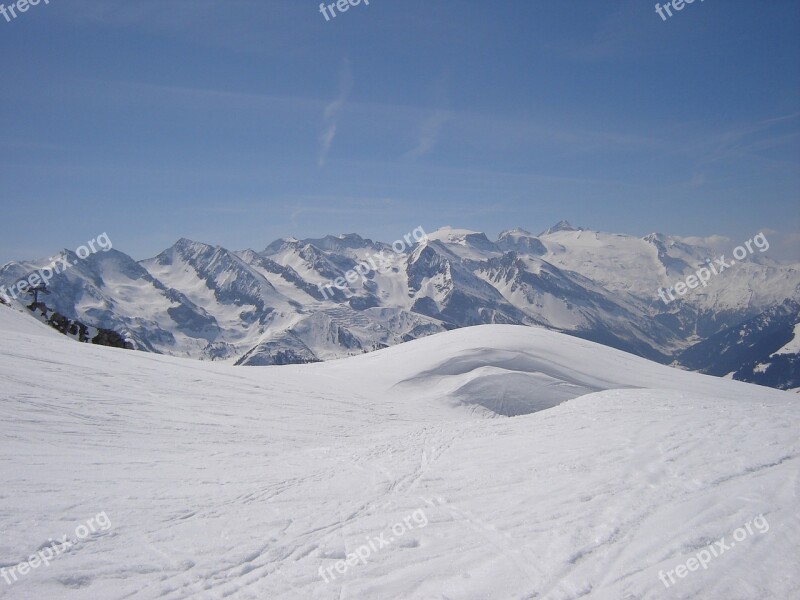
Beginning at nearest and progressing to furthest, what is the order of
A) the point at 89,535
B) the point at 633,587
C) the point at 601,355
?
the point at 633,587
the point at 89,535
the point at 601,355

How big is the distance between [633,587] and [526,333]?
132 feet

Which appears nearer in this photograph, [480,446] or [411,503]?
[411,503]

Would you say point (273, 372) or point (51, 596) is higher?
point (51, 596)

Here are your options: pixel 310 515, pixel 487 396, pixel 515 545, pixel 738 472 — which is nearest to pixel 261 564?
pixel 310 515

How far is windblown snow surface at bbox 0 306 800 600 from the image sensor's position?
27.3 feet

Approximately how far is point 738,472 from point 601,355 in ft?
115

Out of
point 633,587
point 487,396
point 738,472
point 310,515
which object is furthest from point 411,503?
point 487,396

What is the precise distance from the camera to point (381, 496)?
41.2 ft

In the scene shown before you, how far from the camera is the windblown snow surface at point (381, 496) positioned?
8312 millimetres

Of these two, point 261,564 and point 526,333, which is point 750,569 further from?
point 526,333

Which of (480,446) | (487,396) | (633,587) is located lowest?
(487,396)

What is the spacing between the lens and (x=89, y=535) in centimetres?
985

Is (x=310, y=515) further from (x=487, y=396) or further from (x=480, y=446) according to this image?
→ (x=487, y=396)

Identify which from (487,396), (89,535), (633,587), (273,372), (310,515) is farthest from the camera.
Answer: (273,372)
